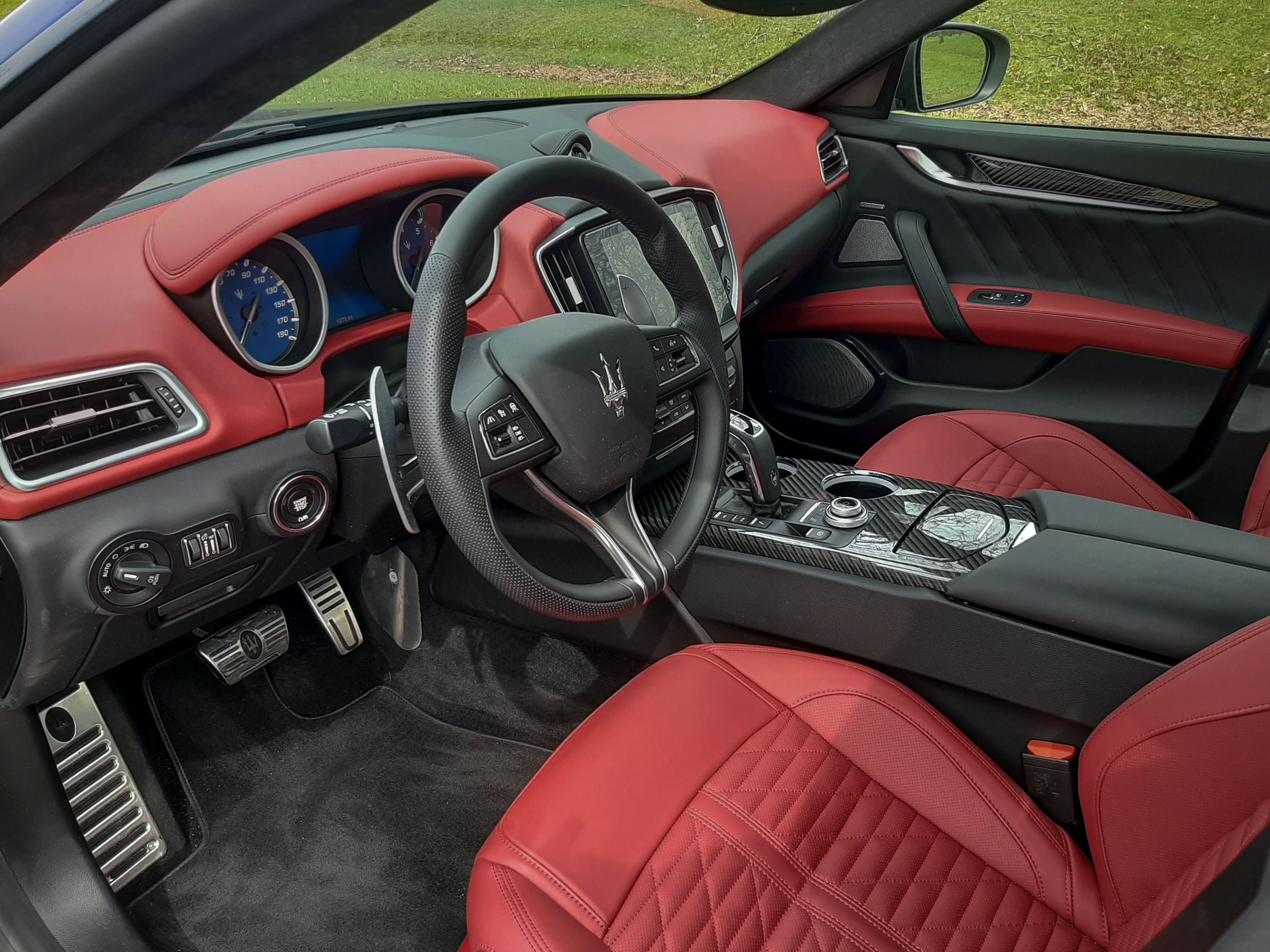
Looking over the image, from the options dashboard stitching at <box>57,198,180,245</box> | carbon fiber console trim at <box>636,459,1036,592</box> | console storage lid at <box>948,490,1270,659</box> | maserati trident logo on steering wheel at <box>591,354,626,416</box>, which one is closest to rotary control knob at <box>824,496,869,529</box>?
carbon fiber console trim at <box>636,459,1036,592</box>

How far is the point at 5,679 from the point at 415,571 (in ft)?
2.69

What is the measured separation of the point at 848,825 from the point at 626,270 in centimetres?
109

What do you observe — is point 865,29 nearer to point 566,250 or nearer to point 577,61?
point 577,61

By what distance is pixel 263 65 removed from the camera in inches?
25.0

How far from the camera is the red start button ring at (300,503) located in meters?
1.42

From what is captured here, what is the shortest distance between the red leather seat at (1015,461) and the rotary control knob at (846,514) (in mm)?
277

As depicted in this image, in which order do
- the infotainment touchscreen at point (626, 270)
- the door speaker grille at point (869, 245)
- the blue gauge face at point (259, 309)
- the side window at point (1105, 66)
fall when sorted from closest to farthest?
the blue gauge face at point (259, 309)
the infotainment touchscreen at point (626, 270)
the side window at point (1105, 66)
the door speaker grille at point (869, 245)

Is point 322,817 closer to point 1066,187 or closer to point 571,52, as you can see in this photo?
point 571,52

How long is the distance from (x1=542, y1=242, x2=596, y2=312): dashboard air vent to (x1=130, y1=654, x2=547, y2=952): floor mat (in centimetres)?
90

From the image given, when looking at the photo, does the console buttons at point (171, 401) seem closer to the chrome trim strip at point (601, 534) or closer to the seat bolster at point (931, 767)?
the chrome trim strip at point (601, 534)

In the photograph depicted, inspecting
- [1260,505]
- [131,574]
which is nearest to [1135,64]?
[1260,505]

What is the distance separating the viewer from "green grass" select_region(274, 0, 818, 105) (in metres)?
1.86

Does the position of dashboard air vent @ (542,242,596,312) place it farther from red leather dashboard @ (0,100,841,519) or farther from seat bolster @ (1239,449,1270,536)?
seat bolster @ (1239,449,1270,536)

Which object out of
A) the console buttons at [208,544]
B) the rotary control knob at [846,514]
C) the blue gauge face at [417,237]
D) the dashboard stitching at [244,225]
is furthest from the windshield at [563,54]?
the rotary control knob at [846,514]
